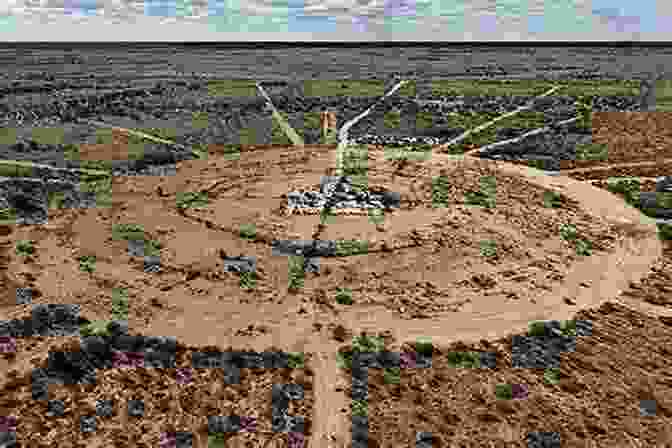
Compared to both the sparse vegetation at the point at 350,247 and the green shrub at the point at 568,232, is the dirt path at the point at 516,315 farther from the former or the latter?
the sparse vegetation at the point at 350,247

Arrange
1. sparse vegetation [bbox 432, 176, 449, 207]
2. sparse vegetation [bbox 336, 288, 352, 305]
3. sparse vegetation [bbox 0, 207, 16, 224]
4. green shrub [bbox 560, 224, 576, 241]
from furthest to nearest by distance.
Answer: sparse vegetation [bbox 432, 176, 449, 207]
sparse vegetation [bbox 0, 207, 16, 224]
green shrub [bbox 560, 224, 576, 241]
sparse vegetation [bbox 336, 288, 352, 305]

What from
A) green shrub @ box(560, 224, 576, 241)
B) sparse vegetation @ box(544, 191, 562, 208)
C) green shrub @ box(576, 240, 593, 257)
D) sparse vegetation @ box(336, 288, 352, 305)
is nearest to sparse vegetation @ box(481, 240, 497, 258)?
green shrub @ box(576, 240, 593, 257)

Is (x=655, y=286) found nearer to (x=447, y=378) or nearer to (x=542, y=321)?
(x=542, y=321)

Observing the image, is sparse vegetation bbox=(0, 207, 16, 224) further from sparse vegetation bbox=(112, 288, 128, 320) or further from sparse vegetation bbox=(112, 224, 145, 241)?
sparse vegetation bbox=(112, 288, 128, 320)

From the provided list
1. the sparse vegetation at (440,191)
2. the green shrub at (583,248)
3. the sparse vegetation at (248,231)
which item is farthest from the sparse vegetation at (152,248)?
the green shrub at (583,248)

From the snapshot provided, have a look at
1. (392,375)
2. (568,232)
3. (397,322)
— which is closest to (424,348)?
(392,375)

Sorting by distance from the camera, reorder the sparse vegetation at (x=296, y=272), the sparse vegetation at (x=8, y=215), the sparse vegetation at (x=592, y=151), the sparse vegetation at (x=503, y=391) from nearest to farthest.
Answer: the sparse vegetation at (x=503, y=391)
the sparse vegetation at (x=296, y=272)
the sparse vegetation at (x=8, y=215)
the sparse vegetation at (x=592, y=151)

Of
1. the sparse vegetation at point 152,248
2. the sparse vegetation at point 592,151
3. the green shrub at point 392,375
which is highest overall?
the sparse vegetation at point 592,151

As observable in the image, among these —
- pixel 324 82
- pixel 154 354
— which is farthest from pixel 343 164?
pixel 324 82
